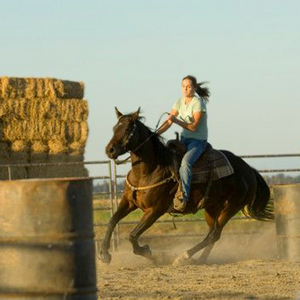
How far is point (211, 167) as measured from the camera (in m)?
12.2

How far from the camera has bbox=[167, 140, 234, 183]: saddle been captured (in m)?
11.7

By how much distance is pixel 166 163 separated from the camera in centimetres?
1176

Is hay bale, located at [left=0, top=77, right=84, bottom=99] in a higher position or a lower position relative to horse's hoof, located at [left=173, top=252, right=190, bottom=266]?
higher

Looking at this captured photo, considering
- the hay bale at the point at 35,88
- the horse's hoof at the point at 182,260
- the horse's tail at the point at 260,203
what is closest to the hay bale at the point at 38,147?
the hay bale at the point at 35,88

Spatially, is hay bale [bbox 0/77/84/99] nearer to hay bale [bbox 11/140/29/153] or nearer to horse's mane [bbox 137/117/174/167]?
hay bale [bbox 11/140/29/153]

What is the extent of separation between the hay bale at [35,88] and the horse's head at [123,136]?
11.4 metres

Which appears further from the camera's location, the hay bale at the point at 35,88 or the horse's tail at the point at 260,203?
A: the hay bale at the point at 35,88

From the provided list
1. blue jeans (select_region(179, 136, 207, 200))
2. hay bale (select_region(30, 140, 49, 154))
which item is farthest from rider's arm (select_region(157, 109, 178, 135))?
hay bale (select_region(30, 140, 49, 154))

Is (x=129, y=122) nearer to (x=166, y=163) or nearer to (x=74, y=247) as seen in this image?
(x=166, y=163)

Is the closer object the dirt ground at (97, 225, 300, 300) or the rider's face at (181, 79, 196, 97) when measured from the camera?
the dirt ground at (97, 225, 300, 300)

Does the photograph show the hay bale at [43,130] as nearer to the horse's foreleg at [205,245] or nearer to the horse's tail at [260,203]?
the horse's tail at [260,203]

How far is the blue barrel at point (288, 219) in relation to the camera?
12.3 metres

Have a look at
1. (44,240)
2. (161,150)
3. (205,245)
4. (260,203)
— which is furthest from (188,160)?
(44,240)

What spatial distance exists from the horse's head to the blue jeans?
65 cm
